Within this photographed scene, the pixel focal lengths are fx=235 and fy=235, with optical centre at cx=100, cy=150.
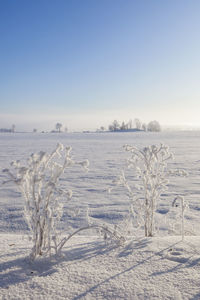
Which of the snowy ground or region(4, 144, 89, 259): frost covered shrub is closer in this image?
the snowy ground

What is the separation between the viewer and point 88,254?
1.64 metres

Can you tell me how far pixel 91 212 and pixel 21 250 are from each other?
7.34ft

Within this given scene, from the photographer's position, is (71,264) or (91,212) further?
(91,212)

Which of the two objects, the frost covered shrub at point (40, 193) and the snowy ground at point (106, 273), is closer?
the snowy ground at point (106, 273)

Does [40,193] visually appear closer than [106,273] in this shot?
No

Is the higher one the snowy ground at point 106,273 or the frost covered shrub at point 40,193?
the frost covered shrub at point 40,193

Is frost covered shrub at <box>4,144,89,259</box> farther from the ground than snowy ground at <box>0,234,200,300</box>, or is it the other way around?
frost covered shrub at <box>4,144,89,259</box>

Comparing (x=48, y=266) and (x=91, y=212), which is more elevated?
(x=48, y=266)

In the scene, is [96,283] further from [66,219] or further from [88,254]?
[66,219]

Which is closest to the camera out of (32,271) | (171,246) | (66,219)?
(32,271)

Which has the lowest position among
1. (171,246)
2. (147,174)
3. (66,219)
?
(66,219)

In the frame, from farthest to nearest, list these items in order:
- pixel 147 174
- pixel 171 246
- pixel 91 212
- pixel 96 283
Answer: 1. pixel 91 212
2. pixel 147 174
3. pixel 171 246
4. pixel 96 283

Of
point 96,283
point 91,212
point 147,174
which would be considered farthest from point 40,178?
point 91,212

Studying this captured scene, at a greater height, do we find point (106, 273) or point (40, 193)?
point (40, 193)
